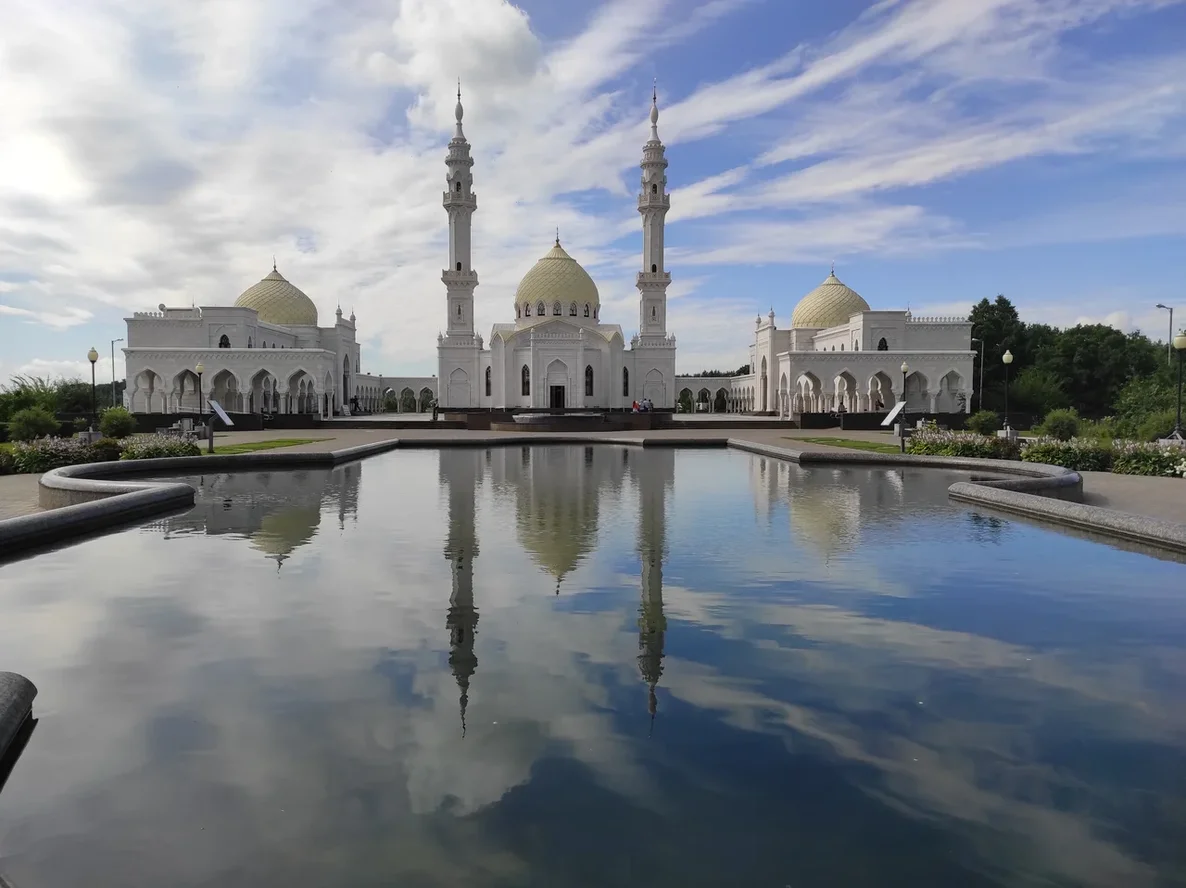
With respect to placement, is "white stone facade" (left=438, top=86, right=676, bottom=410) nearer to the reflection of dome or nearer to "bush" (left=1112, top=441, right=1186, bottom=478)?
"bush" (left=1112, top=441, right=1186, bottom=478)

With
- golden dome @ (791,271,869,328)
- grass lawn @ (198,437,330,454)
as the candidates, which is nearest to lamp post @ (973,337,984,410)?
golden dome @ (791,271,869,328)

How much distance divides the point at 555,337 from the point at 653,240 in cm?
750

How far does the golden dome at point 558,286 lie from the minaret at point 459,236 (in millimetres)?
3108

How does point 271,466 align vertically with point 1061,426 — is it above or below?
below

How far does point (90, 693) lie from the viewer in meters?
4.11

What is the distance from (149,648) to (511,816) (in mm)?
2886

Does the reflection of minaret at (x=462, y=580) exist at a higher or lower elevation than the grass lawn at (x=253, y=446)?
lower

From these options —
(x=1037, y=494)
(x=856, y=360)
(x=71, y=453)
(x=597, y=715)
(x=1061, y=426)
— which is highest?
(x=856, y=360)

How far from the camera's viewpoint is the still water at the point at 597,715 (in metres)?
2.79

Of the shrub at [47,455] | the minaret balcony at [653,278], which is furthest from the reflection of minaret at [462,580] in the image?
the minaret balcony at [653,278]

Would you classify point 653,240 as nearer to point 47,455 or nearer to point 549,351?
point 549,351

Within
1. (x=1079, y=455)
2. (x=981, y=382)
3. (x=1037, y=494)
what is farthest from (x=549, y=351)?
(x=1037, y=494)

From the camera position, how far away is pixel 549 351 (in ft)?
135

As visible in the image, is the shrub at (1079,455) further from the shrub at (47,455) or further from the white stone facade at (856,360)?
the white stone facade at (856,360)
